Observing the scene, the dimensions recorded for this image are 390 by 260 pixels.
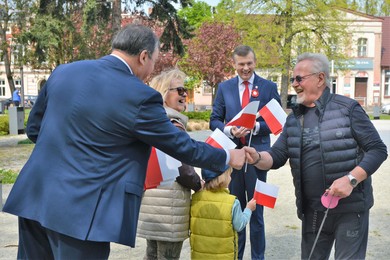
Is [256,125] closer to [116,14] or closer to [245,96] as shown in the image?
[245,96]

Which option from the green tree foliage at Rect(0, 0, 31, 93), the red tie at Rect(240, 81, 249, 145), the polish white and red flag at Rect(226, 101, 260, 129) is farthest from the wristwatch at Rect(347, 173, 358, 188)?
the green tree foliage at Rect(0, 0, 31, 93)

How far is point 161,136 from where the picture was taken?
2.67 meters

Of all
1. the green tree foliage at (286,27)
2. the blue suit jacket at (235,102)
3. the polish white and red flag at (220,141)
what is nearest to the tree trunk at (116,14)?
the green tree foliage at (286,27)

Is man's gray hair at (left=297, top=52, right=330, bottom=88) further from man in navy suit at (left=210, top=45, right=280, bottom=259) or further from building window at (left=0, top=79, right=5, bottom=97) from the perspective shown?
building window at (left=0, top=79, right=5, bottom=97)

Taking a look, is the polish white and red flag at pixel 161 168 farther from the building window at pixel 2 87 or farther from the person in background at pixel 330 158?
the building window at pixel 2 87

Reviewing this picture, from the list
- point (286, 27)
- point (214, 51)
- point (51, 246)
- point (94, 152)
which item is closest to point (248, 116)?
point (94, 152)

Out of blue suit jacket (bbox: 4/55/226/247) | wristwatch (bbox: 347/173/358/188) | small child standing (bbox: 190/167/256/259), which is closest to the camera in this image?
blue suit jacket (bbox: 4/55/226/247)

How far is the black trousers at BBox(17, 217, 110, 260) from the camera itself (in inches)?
104

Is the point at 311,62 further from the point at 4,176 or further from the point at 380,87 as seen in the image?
the point at 380,87

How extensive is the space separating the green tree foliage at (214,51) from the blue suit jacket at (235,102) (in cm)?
3406

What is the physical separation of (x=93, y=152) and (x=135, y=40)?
63 centimetres

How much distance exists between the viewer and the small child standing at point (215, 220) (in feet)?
12.4

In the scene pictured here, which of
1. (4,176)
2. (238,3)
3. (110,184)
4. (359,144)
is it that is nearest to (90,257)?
(110,184)

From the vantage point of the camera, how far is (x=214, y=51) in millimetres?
39531
